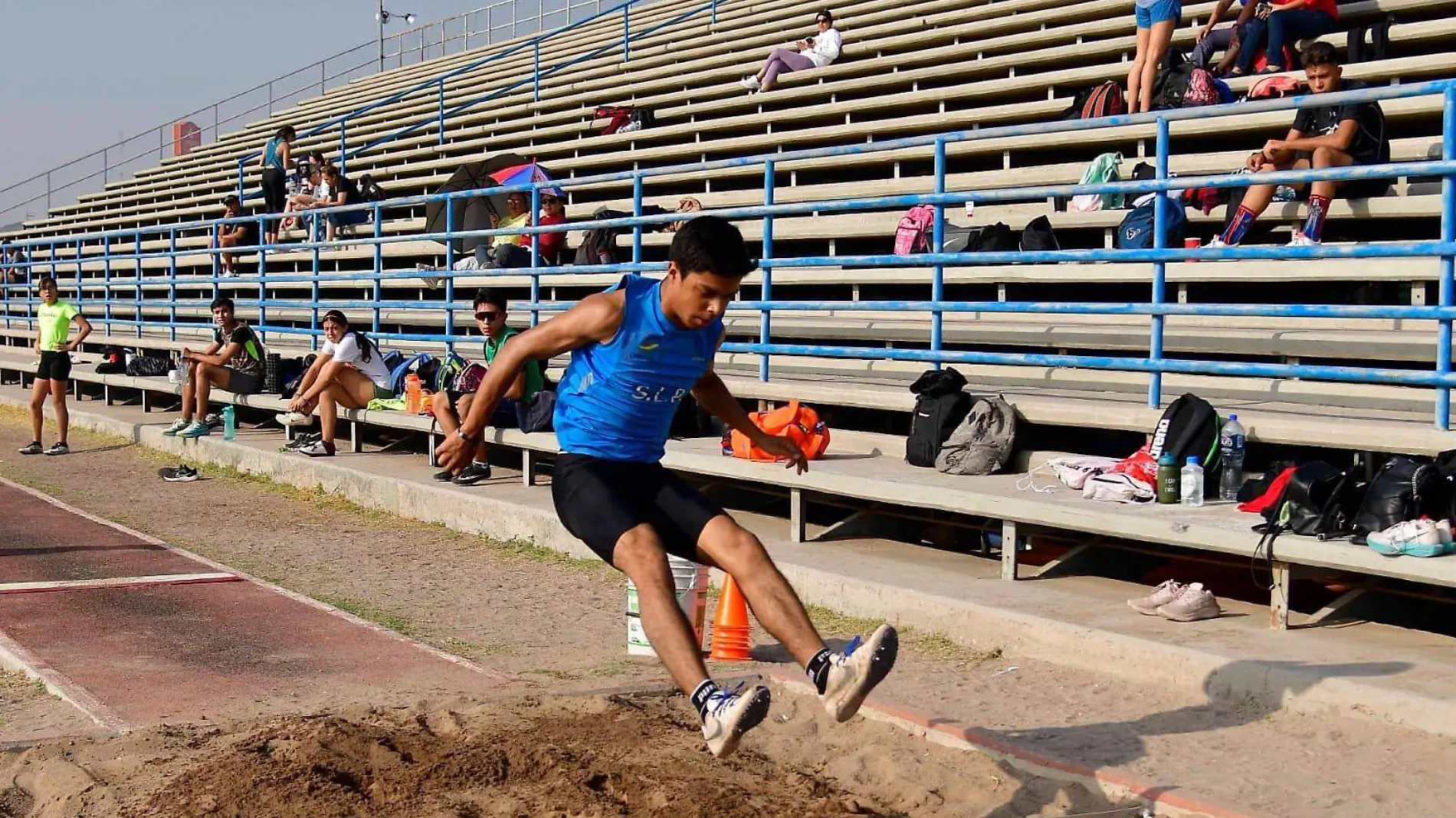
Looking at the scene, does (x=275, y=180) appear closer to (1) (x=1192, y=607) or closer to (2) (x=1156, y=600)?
(2) (x=1156, y=600)

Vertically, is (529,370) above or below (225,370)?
above

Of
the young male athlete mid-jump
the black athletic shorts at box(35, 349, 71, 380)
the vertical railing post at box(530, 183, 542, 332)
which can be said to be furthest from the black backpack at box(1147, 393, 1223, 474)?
the black athletic shorts at box(35, 349, 71, 380)

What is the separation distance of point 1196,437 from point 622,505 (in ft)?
12.2

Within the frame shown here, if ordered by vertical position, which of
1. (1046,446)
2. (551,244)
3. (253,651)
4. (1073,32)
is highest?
(1073,32)

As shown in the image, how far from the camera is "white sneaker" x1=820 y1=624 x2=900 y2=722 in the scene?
15.5ft

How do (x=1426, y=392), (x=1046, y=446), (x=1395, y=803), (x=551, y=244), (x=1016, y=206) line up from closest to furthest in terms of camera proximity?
1. (x=1395, y=803)
2. (x=1426, y=392)
3. (x=1046, y=446)
4. (x=1016, y=206)
5. (x=551, y=244)

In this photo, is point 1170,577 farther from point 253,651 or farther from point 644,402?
point 253,651

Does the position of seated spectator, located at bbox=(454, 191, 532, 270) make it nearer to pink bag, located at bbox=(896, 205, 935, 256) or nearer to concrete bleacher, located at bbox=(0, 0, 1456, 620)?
concrete bleacher, located at bbox=(0, 0, 1456, 620)

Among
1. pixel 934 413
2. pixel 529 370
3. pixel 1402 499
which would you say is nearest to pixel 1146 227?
pixel 934 413

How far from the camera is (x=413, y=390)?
44.4 feet

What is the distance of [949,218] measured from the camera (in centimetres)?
1325

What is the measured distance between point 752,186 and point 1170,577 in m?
Answer: 10.6

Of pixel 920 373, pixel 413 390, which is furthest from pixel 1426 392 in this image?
pixel 413 390

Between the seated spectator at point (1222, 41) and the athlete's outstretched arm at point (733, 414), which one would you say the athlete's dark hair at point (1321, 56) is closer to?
the seated spectator at point (1222, 41)
